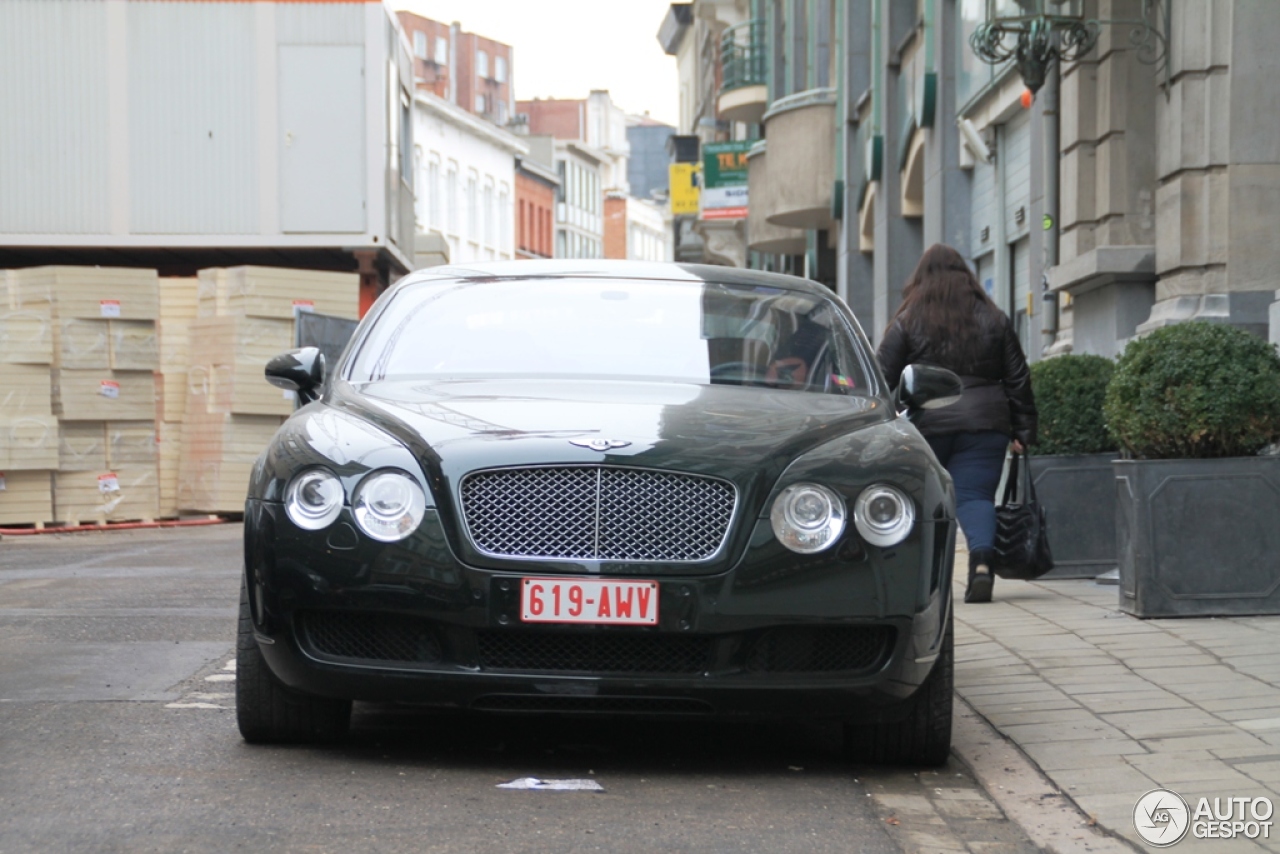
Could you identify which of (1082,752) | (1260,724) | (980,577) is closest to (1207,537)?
(980,577)

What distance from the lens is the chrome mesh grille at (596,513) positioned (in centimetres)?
479

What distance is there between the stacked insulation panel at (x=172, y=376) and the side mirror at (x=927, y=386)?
560 inches

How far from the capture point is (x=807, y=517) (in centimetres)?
488

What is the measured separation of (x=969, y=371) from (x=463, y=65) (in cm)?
9396

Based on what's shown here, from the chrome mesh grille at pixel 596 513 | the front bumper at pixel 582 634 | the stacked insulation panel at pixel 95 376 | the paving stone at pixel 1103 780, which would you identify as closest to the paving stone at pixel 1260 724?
the paving stone at pixel 1103 780

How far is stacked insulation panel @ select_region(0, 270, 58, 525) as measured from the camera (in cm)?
1759

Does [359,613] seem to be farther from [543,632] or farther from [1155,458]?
[1155,458]

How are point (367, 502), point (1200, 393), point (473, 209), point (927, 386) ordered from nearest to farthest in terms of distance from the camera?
point (367, 502) → point (927, 386) → point (1200, 393) → point (473, 209)

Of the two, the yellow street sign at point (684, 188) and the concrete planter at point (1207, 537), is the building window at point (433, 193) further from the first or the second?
the concrete planter at point (1207, 537)

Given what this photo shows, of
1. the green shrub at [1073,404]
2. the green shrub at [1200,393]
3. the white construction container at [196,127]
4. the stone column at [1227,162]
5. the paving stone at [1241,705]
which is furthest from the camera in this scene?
the white construction container at [196,127]

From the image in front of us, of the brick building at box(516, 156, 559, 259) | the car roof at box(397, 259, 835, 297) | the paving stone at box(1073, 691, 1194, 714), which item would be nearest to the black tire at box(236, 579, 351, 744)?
the car roof at box(397, 259, 835, 297)

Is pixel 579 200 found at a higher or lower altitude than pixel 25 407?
higher

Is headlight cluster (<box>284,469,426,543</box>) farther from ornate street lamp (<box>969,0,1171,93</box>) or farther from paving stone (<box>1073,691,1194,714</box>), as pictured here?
ornate street lamp (<box>969,0,1171,93</box>)

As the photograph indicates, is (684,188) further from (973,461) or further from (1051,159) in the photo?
(973,461)
